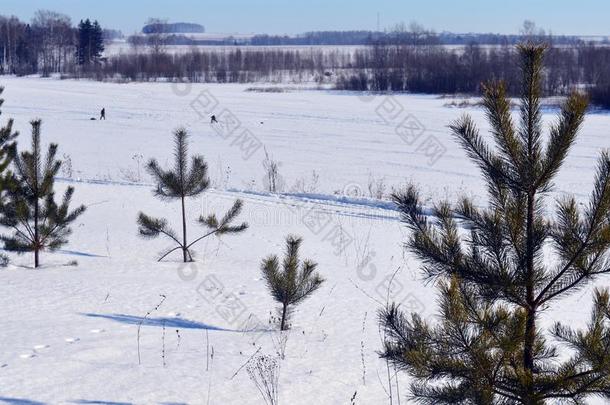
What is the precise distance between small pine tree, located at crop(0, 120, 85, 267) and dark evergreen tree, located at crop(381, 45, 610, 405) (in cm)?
727

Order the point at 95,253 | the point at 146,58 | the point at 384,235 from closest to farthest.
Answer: the point at 95,253
the point at 384,235
the point at 146,58

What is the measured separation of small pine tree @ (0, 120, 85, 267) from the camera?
32.8 ft

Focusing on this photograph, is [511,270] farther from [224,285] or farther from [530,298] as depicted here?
[224,285]

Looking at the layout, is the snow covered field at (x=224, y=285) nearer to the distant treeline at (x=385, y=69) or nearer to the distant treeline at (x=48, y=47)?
the distant treeline at (x=385, y=69)

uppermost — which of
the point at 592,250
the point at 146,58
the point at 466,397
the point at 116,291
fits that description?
the point at 146,58

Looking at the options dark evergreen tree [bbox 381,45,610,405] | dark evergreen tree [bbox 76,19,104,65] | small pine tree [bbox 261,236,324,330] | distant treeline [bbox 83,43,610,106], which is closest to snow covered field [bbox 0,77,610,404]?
small pine tree [bbox 261,236,324,330]

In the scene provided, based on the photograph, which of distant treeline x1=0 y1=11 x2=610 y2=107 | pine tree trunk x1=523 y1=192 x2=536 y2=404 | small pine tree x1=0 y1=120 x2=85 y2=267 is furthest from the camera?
distant treeline x1=0 y1=11 x2=610 y2=107

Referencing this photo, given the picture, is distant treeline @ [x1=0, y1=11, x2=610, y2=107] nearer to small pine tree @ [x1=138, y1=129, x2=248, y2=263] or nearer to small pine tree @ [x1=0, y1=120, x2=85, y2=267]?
small pine tree @ [x1=138, y1=129, x2=248, y2=263]

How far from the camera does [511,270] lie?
3.88 m

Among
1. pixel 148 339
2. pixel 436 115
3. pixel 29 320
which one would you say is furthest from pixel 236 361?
pixel 436 115

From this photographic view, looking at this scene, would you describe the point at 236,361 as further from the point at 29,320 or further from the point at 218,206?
the point at 218,206

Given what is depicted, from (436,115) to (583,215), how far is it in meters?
36.5

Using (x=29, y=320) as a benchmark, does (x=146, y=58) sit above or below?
above

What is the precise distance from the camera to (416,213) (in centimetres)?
400
